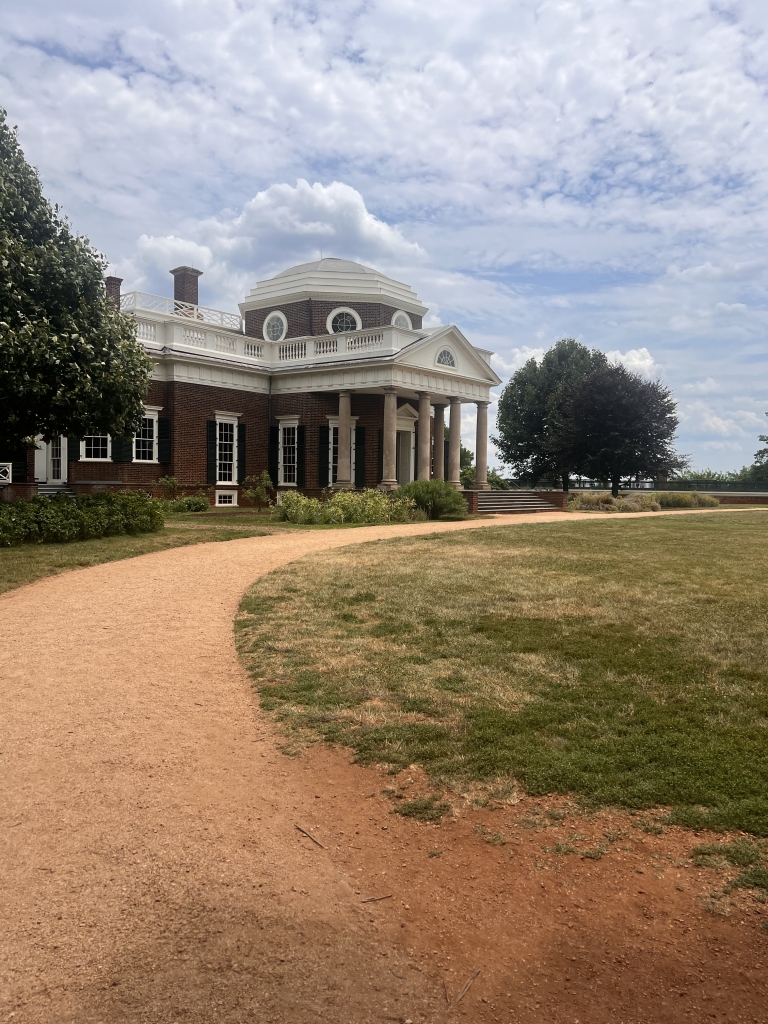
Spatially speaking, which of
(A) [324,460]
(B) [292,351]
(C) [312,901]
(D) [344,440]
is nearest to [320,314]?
(B) [292,351]

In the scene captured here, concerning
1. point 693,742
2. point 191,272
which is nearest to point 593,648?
point 693,742

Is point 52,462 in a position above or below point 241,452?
below

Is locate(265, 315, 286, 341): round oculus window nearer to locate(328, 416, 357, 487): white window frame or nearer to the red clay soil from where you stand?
locate(328, 416, 357, 487): white window frame

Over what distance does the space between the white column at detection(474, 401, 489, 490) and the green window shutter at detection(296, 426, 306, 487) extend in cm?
684

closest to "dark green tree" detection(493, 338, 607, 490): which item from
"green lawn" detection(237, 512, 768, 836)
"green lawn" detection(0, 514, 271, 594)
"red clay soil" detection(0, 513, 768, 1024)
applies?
"green lawn" detection(0, 514, 271, 594)

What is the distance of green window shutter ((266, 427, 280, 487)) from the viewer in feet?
95.1

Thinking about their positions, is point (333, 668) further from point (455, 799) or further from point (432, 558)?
point (432, 558)

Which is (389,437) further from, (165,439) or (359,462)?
(165,439)

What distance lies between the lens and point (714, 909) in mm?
3029

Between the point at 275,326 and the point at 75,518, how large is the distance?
20.1 metres

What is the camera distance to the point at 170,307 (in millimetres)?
28438

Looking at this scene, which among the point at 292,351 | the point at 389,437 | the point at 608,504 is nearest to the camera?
the point at 389,437

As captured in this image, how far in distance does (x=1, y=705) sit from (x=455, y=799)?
3583 millimetres

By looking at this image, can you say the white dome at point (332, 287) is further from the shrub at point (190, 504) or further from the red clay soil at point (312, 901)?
the red clay soil at point (312, 901)
